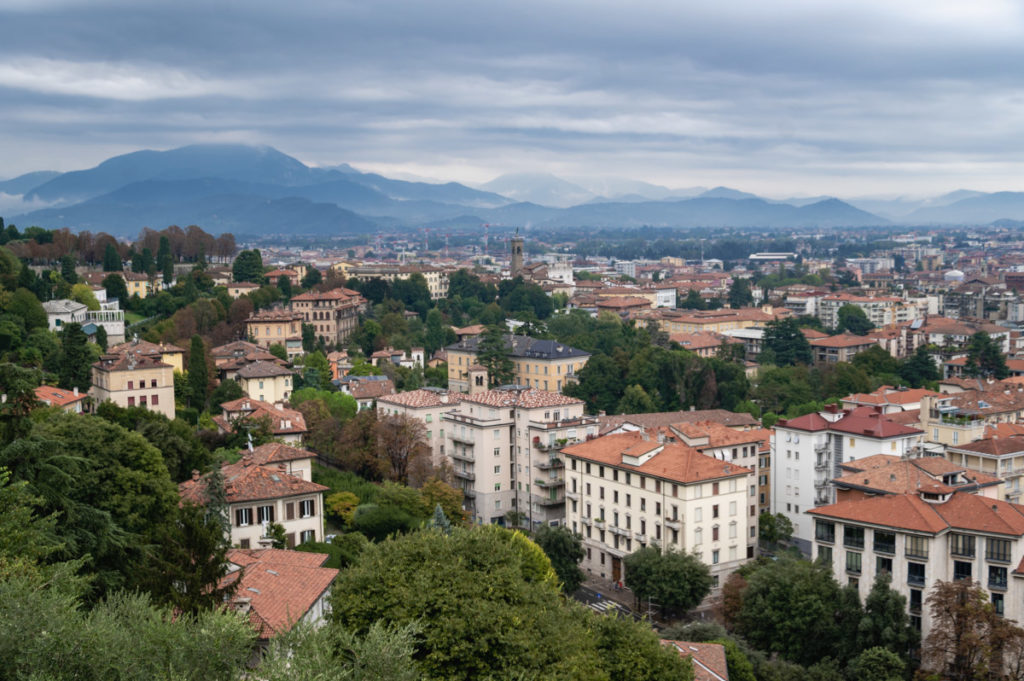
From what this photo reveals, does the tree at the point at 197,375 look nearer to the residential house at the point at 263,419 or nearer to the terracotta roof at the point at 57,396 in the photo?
the residential house at the point at 263,419

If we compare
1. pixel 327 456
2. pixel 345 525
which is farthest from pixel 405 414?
pixel 345 525

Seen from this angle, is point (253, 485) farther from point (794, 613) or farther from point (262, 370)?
point (262, 370)

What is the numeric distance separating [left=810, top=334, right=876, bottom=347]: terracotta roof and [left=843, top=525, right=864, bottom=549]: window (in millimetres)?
60857

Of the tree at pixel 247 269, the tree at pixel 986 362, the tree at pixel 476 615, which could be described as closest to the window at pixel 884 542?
the tree at pixel 476 615

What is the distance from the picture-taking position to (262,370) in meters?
55.0

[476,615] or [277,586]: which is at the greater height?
[476,615]

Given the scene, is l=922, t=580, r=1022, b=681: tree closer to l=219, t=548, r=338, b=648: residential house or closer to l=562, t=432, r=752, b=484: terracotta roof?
l=562, t=432, r=752, b=484: terracotta roof

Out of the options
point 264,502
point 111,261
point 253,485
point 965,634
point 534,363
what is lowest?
point 965,634

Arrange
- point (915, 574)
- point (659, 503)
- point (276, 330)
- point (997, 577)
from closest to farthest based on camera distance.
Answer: point (997, 577) < point (915, 574) < point (659, 503) < point (276, 330)

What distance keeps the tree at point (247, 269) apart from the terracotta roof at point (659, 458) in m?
48.4

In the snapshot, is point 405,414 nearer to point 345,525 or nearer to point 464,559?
point 345,525

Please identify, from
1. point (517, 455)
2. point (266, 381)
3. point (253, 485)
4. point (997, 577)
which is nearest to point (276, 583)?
point (253, 485)

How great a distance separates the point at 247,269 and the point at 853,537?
61.5 m

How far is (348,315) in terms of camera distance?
8281cm
